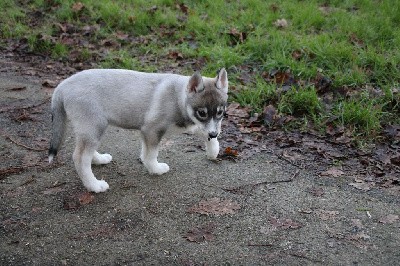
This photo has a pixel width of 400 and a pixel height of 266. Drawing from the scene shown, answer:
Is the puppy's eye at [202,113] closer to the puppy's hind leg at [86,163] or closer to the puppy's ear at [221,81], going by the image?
the puppy's ear at [221,81]

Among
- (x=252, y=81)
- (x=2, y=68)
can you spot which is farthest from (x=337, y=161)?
(x=2, y=68)

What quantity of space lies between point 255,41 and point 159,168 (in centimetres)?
347

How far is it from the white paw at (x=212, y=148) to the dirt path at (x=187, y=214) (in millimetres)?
97

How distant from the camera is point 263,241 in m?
3.76

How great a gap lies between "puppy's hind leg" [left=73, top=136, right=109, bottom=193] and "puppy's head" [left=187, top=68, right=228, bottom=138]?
2.98 feet

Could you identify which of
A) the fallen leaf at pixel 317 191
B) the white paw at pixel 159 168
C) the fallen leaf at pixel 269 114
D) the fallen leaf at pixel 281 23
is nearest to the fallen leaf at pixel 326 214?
the fallen leaf at pixel 317 191

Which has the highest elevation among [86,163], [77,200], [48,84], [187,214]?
[86,163]

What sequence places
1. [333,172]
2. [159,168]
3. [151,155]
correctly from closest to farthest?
[151,155] → [159,168] → [333,172]

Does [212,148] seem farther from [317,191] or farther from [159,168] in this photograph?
[317,191]

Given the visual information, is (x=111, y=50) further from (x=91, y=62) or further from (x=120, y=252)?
(x=120, y=252)

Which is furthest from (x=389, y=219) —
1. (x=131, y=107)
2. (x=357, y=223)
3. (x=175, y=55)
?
(x=175, y=55)

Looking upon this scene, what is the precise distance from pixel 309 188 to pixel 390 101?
2.06 m

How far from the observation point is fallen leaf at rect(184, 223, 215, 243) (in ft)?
12.3

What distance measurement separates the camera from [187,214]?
4.07m
